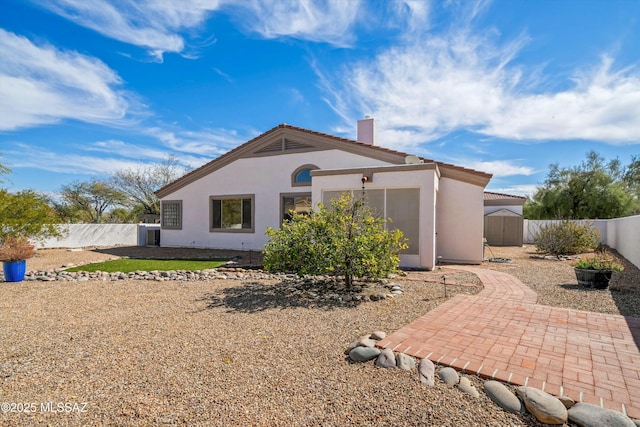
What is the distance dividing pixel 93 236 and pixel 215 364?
67.8ft

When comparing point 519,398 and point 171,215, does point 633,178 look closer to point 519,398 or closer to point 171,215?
point 519,398

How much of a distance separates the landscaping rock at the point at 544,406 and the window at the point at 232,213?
13.7 metres

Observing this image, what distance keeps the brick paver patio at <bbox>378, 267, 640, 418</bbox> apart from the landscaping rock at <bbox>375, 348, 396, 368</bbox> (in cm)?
29

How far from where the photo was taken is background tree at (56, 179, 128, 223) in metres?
29.2

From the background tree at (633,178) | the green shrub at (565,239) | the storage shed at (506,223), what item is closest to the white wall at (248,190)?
the green shrub at (565,239)

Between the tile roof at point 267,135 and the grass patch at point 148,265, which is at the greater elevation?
the tile roof at point 267,135

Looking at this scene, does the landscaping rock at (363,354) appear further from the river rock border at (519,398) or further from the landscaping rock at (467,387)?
the landscaping rock at (467,387)

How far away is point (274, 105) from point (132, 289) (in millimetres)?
11672

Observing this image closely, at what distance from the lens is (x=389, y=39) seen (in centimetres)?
1083

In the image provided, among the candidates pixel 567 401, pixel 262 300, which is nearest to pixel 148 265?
pixel 262 300

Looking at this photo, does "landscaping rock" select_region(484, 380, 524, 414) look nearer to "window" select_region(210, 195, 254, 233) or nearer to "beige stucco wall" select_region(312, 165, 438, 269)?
"beige stucco wall" select_region(312, 165, 438, 269)

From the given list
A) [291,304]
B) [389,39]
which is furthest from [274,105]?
[291,304]

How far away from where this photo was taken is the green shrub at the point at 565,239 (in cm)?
1457

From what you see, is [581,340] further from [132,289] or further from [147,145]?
[147,145]
